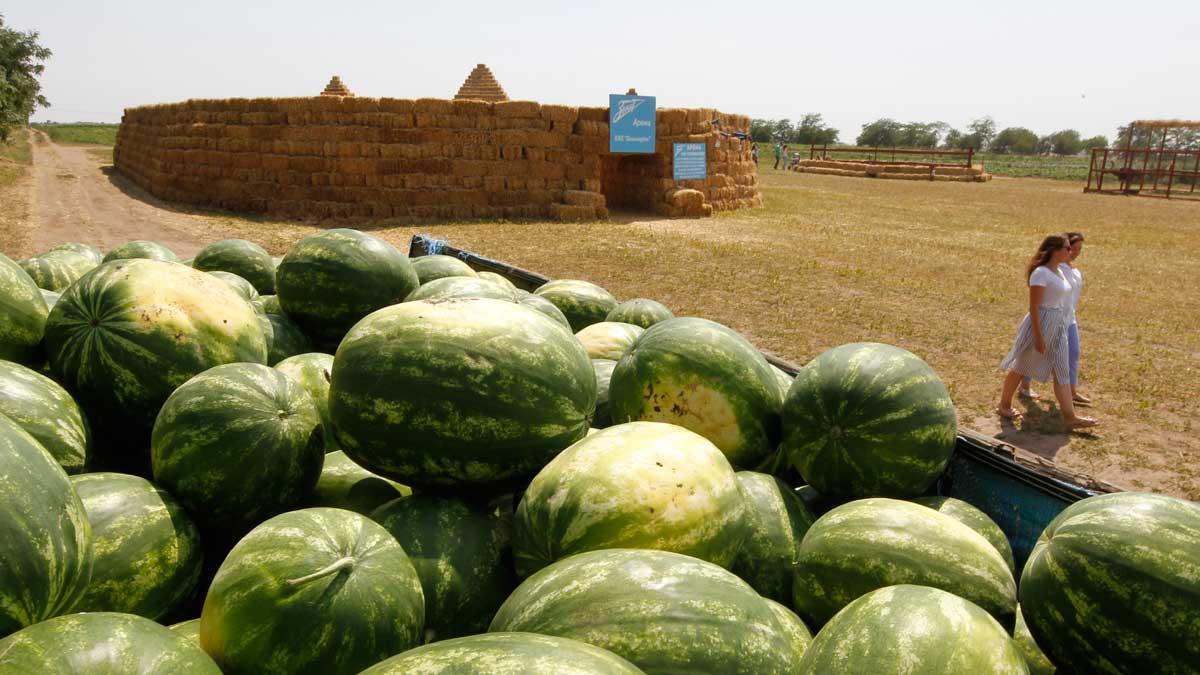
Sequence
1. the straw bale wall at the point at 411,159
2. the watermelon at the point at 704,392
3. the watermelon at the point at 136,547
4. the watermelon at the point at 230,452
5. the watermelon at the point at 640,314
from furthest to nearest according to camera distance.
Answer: the straw bale wall at the point at 411,159, the watermelon at the point at 640,314, the watermelon at the point at 704,392, the watermelon at the point at 230,452, the watermelon at the point at 136,547

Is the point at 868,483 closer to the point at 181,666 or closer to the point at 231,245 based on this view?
the point at 181,666

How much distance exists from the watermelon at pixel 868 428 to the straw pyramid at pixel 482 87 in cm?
2235

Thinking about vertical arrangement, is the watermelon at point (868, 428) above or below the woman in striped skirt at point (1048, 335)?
above

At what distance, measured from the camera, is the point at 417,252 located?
7.52 m

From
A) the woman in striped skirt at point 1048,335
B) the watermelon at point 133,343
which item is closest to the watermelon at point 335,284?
the watermelon at point 133,343

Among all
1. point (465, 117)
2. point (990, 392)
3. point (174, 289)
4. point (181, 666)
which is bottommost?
point (990, 392)

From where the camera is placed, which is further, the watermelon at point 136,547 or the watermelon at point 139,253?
the watermelon at point 139,253

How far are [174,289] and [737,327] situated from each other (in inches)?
298

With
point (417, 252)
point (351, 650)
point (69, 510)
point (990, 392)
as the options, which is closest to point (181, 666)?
point (351, 650)

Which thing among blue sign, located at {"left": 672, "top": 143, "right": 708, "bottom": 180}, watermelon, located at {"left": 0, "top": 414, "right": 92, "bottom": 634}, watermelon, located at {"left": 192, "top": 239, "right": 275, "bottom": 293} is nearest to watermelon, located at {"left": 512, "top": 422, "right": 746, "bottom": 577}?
watermelon, located at {"left": 0, "top": 414, "right": 92, "bottom": 634}

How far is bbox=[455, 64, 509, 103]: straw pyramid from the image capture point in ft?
78.1

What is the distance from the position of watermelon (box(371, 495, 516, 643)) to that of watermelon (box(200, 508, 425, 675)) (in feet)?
0.58

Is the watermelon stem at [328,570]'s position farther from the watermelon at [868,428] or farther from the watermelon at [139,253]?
the watermelon at [139,253]

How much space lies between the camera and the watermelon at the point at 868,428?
263 cm
